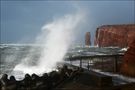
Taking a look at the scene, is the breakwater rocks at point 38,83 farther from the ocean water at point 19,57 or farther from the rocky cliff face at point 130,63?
the ocean water at point 19,57

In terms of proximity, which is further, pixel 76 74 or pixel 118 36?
pixel 118 36

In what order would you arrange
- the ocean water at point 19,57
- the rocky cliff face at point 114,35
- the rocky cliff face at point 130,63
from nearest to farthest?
the rocky cliff face at point 130,63 < the ocean water at point 19,57 < the rocky cliff face at point 114,35

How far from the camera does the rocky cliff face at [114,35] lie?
116 metres

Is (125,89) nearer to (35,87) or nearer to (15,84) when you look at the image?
(35,87)

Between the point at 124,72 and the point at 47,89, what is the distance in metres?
6.41

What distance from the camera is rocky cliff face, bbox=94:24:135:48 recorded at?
115900 mm

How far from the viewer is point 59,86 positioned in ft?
39.5

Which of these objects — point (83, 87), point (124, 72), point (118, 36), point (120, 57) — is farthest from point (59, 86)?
point (118, 36)

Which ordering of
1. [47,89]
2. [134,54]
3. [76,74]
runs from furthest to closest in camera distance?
1. [134,54]
2. [76,74]
3. [47,89]

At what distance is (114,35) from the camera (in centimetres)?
12681

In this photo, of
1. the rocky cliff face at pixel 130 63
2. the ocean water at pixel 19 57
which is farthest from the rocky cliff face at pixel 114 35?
the rocky cliff face at pixel 130 63

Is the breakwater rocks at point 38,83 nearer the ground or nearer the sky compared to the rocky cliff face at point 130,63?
nearer the ground

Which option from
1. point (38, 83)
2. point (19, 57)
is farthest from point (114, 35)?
point (38, 83)

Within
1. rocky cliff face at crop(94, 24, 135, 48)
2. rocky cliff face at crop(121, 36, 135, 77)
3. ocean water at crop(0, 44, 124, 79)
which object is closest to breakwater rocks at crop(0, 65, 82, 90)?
rocky cliff face at crop(121, 36, 135, 77)
